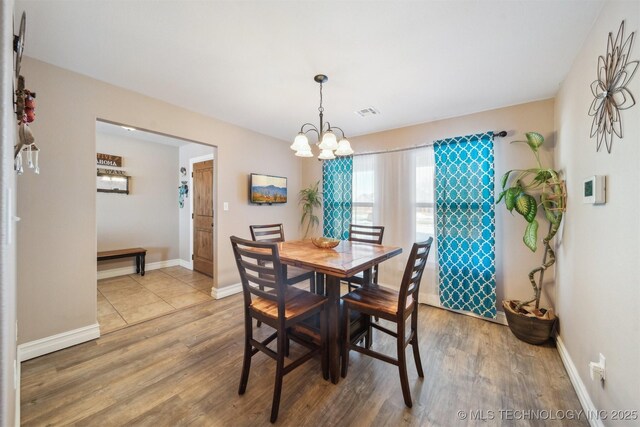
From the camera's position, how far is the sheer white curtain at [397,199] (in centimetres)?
324

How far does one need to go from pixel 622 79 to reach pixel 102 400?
3560 millimetres

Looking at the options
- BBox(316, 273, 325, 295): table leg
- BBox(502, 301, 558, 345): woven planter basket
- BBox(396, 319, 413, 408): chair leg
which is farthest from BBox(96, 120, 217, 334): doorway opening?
BBox(502, 301, 558, 345): woven planter basket

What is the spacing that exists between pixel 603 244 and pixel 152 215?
5896 mm

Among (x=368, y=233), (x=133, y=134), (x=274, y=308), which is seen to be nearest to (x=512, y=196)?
(x=368, y=233)

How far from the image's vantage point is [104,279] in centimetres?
402

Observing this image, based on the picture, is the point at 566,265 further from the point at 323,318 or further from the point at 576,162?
the point at 323,318

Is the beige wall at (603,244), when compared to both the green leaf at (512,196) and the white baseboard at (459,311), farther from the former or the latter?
the white baseboard at (459,311)

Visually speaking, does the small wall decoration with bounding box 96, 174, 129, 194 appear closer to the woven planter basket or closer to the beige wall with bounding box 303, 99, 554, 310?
the beige wall with bounding box 303, 99, 554, 310

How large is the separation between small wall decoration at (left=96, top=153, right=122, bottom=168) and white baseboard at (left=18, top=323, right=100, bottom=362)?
300 centimetres

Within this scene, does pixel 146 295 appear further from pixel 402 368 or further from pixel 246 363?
pixel 402 368

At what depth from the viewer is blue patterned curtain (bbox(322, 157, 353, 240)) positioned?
3.97 m

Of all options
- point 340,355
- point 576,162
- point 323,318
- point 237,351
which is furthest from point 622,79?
point 237,351

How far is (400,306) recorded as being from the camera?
161 cm

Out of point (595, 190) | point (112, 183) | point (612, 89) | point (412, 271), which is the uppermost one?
point (612, 89)
